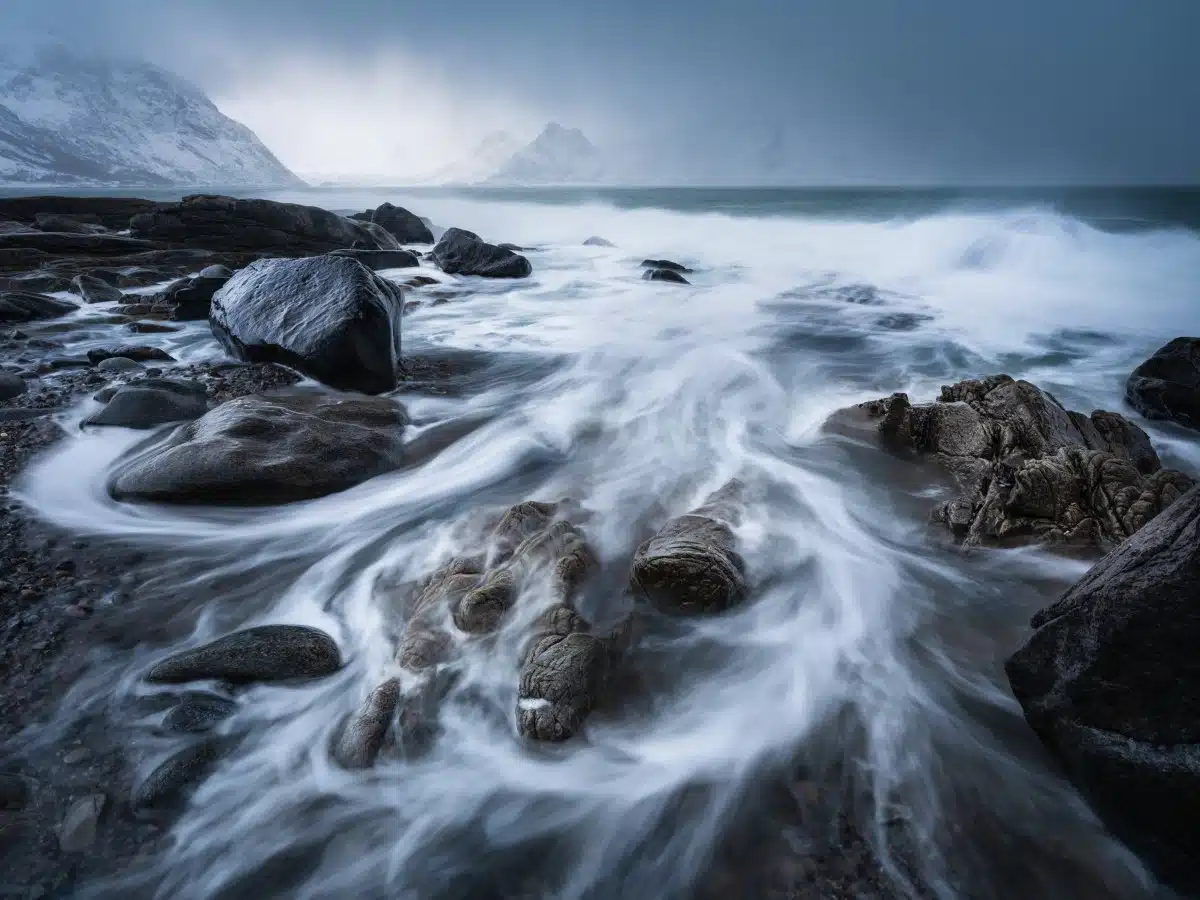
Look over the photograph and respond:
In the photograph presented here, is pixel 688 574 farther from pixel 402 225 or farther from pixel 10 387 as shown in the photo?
pixel 402 225

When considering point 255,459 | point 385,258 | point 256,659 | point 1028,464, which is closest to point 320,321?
point 255,459

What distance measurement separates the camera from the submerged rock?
546 centimetres

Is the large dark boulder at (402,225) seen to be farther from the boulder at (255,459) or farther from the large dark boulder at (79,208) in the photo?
the boulder at (255,459)

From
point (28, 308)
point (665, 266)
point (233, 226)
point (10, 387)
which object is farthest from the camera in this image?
point (665, 266)

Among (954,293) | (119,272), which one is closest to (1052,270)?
(954,293)

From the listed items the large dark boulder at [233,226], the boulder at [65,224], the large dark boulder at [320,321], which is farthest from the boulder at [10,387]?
the boulder at [65,224]

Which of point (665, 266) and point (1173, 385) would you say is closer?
point (1173, 385)

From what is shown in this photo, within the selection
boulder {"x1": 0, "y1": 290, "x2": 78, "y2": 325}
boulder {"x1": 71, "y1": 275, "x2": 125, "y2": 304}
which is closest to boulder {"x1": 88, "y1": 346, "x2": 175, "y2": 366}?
boulder {"x1": 0, "y1": 290, "x2": 78, "y2": 325}

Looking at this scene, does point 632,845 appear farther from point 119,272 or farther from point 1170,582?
point 119,272

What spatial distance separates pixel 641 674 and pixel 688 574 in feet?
2.22

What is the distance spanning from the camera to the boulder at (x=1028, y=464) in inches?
162

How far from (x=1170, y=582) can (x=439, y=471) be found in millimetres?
4540

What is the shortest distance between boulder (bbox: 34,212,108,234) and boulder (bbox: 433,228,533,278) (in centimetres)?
924

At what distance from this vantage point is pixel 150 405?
5.60 m
